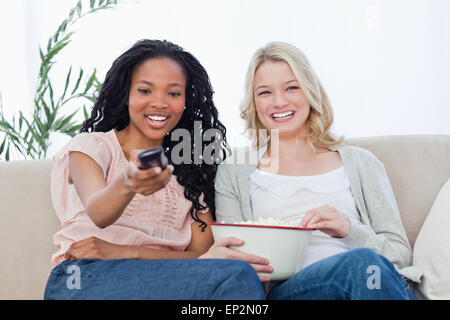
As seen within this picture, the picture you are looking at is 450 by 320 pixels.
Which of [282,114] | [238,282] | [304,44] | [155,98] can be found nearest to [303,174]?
[282,114]

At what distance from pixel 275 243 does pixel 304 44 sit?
69.3 inches

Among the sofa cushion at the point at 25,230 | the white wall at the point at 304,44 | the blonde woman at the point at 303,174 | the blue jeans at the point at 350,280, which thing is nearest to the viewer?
the blue jeans at the point at 350,280

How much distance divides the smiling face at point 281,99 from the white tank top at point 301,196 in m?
0.17

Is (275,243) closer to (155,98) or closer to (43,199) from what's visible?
(155,98)

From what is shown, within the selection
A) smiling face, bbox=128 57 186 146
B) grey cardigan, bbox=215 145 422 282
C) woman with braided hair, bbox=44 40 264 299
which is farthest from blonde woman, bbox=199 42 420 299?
smiling face, bbox=128 57 186 146

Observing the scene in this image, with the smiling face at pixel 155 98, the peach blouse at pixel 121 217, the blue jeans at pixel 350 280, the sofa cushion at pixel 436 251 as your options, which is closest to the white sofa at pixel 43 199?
the sofa cushion at pixel 436 251

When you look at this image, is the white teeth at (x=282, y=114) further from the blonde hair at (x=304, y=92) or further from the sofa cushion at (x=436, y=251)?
the sofa cushion at (x=436, y=251)

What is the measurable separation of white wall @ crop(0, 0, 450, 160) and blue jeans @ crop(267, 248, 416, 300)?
1.57 meters

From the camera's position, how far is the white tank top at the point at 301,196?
4.68ft

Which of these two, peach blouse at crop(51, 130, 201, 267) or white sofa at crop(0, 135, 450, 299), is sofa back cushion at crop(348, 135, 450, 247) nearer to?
white sofa at crop(0, 135, 450, 299)

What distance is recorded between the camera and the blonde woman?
54.0 inches

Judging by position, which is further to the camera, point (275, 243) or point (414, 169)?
point (414, 169)

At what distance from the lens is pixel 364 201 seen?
147 centimetres

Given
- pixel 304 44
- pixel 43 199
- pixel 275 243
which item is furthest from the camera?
pixel 304 44
